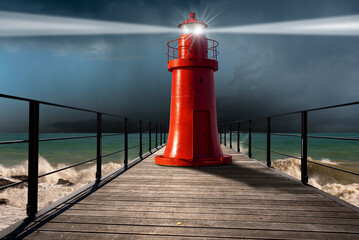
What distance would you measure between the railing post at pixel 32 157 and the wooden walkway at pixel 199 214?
5.1 inches

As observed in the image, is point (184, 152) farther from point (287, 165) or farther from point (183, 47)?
point (287, 165)

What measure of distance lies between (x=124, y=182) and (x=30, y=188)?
1.28 metres

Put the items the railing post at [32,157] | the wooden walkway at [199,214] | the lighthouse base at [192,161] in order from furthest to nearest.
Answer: the lighthouse base at [192,161] → the railing post at [32,157] → the wooden walkway at [199,214]

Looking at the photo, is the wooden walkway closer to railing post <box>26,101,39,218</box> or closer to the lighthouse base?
railing post <box>26,101,39,218</box>

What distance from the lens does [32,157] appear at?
5.98 feet

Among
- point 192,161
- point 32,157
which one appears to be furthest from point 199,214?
point 192,161

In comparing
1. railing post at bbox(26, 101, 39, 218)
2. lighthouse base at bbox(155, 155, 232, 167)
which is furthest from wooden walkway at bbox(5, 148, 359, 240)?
lighthouse base at bbox(155, 155, 232, 167)

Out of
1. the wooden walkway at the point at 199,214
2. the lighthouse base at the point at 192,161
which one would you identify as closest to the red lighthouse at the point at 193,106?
the lighthouse base at the point at 192,161

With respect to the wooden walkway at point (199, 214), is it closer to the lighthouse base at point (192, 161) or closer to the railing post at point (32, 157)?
the railing post at point (32, 157)

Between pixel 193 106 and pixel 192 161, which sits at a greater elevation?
pixel 193 106

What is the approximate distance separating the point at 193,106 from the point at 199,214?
280 centimetres

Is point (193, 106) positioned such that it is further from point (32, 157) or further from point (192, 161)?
point (32, 157)

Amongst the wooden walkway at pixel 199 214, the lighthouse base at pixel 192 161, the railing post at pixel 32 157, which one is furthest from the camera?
the lighthouse base at pixel 192 161

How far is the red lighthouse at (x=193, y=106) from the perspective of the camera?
14.7 ft
